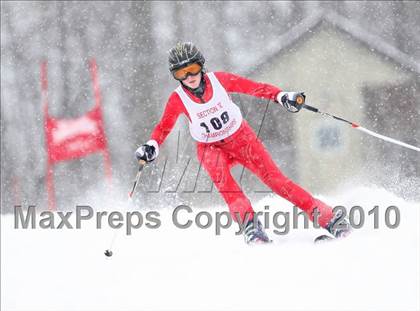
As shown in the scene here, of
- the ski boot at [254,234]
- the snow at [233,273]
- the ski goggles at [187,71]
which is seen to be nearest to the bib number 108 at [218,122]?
the ski goggles at [187,71]

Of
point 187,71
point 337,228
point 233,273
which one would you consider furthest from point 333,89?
point 233,273

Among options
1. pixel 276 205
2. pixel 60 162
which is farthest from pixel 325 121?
pixel 60 162

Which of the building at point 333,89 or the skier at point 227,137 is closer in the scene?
the skier at point 227,137

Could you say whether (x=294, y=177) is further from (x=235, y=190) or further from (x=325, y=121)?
(x=235, y=190)

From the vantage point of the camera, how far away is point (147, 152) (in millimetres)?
4133

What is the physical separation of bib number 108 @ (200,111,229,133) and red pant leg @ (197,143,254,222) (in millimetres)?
177

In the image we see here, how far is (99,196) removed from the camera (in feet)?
40.2

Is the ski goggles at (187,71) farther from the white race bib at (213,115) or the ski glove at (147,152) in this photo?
the ski glove at (147,152)

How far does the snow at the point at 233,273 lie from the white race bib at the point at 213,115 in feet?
2.92

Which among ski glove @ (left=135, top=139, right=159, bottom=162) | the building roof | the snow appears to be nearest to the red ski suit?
ski glove @ (left=135, top=139, right=159, bottom=162)

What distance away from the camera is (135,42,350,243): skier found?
13.2 ft

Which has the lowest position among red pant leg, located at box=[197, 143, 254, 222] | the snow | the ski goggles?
the snow

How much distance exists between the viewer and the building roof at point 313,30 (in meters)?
8.39

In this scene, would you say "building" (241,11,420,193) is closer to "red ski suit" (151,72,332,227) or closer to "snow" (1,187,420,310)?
"snow" (1,187,420,310)
